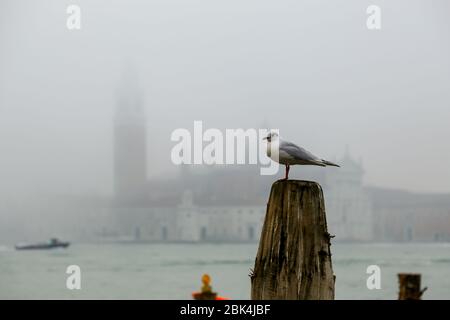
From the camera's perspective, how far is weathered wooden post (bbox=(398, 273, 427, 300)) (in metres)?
3.69

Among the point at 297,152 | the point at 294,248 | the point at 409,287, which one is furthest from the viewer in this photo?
the point at 297,152

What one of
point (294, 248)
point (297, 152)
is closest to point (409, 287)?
point (294, 248)

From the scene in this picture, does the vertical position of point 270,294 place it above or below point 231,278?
above

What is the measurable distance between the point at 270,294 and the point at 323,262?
0.22 m

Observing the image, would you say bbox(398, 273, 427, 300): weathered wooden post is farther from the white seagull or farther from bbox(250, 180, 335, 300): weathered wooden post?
the white seagull

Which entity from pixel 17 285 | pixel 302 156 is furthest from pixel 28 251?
pixel 302 156

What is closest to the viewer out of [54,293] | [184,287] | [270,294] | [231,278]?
[270,294]

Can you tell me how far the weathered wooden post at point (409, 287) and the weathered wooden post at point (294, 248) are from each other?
0.31 metres

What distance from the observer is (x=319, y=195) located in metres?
3.69

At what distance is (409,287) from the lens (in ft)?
12.3

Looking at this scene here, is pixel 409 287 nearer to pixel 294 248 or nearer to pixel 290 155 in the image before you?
pixel 294 248

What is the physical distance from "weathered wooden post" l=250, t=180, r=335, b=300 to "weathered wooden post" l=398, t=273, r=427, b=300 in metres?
0.31

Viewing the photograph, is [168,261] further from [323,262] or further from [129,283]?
[323,262]

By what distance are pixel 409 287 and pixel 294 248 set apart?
488 mm
